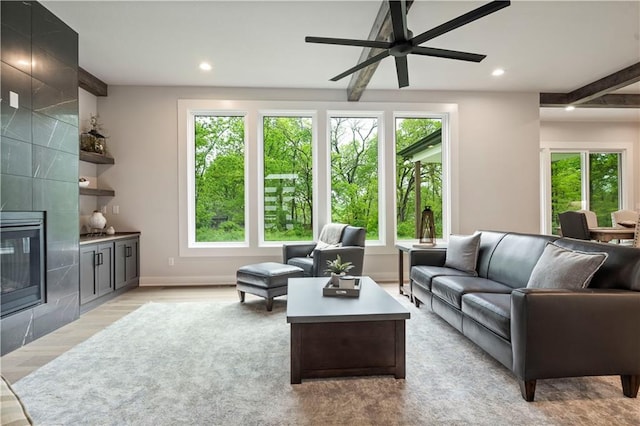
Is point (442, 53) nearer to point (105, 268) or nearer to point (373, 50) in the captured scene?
point (373, 50)

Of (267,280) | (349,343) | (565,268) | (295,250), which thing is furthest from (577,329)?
(295,250)

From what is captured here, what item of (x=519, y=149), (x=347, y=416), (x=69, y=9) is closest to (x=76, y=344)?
(x=347, y=416)

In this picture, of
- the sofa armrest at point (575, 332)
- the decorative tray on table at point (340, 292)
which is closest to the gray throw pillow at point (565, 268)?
the sofa armrest at point (575, 332)

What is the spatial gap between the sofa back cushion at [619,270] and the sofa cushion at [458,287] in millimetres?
626

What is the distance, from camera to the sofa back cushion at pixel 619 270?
1.98 meters

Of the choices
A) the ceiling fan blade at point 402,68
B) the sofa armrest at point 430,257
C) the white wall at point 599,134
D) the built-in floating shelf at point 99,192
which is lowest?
the sofa armrest at point 430,257

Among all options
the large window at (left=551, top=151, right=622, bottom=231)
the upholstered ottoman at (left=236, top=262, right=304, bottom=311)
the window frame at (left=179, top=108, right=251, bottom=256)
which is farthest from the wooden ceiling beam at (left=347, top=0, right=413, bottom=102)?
the large window at (left=551, top=151, right=622, bottom=231)

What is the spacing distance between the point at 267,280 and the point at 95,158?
2.96 m

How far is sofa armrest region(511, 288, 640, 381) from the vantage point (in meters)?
1.85

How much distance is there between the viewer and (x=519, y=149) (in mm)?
5328

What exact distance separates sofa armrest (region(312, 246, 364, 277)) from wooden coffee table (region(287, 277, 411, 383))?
70.0 inches

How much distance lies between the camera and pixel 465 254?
3.46m

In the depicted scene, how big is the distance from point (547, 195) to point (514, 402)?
640 cm

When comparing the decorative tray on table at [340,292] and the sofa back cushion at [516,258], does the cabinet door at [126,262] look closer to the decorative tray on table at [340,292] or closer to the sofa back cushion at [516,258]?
the decorative tray on table at [340,292]
